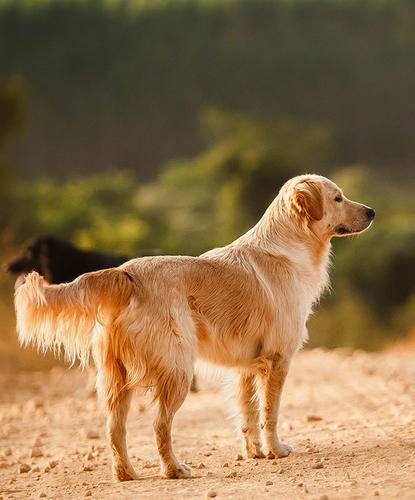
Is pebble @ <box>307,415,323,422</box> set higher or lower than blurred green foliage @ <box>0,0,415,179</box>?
lower

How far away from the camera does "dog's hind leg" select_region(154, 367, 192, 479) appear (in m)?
6.46

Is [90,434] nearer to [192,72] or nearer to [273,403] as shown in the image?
[273,403]

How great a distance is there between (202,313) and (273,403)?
0.96 metres

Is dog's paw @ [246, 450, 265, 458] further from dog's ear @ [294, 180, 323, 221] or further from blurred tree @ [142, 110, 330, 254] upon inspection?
blurred tree @ [142, 110, 330, 254]

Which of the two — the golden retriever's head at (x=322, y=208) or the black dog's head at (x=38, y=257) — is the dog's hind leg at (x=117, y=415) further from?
the black dog's head at (x=38, y=257)

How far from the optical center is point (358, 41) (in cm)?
3566

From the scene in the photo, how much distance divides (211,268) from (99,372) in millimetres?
1107

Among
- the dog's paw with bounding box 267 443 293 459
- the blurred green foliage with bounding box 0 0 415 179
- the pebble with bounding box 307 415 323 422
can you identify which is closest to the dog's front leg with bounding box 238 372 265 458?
the dog's paw with bounding box 267 443 293 459

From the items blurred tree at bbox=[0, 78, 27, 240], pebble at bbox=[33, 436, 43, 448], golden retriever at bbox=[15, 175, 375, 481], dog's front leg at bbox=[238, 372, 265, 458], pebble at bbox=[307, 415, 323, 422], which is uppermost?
blurred tree at bbox=[0, 78, 27, 240]

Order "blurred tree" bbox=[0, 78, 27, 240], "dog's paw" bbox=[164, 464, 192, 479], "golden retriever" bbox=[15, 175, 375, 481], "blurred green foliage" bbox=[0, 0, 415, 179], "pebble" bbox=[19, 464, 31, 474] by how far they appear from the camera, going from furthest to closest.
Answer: "blurred green foliage" bbox=[0, 0, 415, 179], "blurred tree" bbox=[0, 78, 27, 240], "pebble" bbox=[19, 464, 31, 474], "dog's paw" bbox=[164, 464, 192, 479], "golden retriever" bbox=[15, 175, 375, 481]

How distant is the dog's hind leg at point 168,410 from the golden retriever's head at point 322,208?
5.70 ft

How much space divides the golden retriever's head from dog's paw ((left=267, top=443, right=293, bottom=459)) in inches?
67.3

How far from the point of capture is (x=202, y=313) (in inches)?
269

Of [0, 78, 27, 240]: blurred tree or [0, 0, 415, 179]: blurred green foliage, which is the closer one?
[0, 78, 27, 240]: blurred tree
